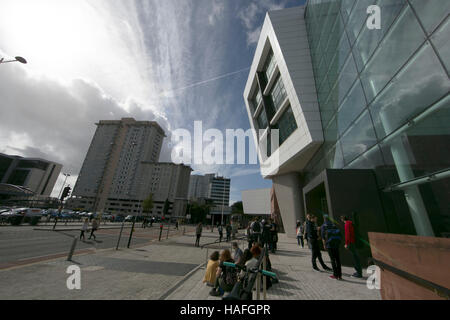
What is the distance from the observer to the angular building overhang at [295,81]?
14.6 meters

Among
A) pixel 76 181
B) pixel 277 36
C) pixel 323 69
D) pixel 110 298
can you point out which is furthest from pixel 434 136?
pixel 76 181

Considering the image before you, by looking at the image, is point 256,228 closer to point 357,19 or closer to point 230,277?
point 230,277

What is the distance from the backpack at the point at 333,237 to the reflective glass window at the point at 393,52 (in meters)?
6.29

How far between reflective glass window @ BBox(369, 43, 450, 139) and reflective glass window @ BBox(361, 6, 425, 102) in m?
0.38

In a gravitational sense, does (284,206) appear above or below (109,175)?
below

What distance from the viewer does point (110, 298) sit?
153 inches

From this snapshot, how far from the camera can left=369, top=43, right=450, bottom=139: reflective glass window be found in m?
5.17

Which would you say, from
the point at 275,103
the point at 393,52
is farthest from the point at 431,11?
the point at 275,103

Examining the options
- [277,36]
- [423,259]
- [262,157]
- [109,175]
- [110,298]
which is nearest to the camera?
[423,259]

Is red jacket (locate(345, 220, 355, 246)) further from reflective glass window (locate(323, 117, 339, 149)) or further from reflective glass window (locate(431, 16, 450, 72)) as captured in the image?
reflective glass window (locate(323, 117, 339, 149))

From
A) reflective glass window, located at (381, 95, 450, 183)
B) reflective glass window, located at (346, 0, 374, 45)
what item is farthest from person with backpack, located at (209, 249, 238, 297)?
reflective glass window, located at (346, 0, 374, 45)

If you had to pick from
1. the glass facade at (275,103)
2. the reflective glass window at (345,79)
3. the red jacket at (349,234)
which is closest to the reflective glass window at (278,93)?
the glass facade at (275,103)

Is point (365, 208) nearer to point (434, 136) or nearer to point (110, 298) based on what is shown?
point (434, 136)

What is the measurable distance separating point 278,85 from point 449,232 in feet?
63.0
